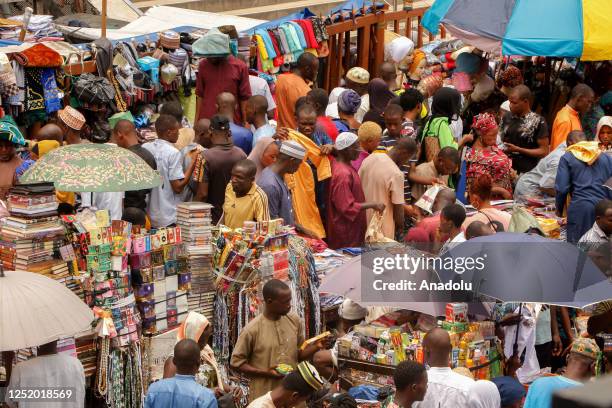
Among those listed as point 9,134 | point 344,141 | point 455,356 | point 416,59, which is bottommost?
point 416,59

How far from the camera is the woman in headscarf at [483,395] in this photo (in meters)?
5.97

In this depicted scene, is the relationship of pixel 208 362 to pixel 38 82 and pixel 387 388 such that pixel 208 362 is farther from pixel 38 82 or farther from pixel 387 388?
pixel 38 82

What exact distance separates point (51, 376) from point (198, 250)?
7.60ft

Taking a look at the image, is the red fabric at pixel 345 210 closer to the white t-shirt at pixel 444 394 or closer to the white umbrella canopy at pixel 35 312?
the white umbrella canopy at pixel 35 312

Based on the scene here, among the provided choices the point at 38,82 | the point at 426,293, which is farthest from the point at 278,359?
the point at 38,82

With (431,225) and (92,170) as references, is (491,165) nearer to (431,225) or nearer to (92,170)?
(431,225)

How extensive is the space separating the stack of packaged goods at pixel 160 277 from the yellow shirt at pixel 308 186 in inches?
73.7

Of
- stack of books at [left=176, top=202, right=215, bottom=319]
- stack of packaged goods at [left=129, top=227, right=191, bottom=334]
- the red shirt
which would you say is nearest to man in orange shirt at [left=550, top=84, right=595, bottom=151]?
the red shirt

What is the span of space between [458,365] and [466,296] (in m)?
0.47

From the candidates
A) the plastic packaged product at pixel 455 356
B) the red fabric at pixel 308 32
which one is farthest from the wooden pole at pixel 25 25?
the plastic packaged product at pixel 455 356

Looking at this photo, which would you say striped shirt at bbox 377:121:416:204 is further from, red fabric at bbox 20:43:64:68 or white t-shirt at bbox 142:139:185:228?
red fabric at bbox 20:43:64:68

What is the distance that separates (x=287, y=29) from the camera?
1451 centimetres

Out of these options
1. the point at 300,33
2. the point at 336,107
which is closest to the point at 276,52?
the point at 300,33

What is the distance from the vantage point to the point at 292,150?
29.1 ft
